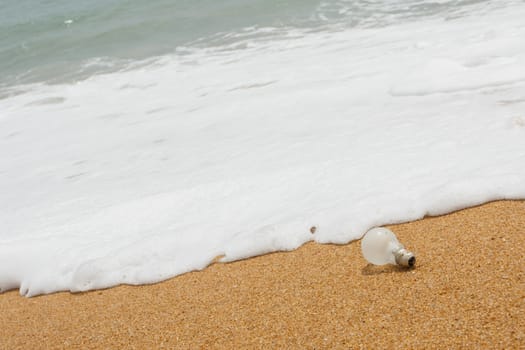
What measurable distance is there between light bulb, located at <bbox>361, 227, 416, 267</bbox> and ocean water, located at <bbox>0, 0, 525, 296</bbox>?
347 mm

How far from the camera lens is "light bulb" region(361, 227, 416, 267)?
2107 mm

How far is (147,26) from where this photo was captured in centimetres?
1179

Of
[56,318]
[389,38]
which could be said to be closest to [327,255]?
[56,318]

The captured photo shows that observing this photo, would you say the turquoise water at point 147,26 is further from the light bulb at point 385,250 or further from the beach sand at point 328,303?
the light bulb at point 385,250

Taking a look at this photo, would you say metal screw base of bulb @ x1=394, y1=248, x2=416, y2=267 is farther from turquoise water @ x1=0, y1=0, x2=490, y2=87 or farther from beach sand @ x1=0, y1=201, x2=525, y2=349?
turquoise water @ x1=0, y1=0, x2=490, y2=87

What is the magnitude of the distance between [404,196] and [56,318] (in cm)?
183

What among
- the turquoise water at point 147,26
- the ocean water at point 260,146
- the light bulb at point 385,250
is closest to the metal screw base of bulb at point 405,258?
the light bulb at point 385,250

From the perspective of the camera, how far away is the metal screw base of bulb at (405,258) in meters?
2.09

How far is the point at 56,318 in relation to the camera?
2502 mm

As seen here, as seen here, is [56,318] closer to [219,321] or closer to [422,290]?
[219,321]

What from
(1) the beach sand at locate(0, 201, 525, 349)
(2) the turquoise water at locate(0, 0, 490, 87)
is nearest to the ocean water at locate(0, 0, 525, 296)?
(1) the beach sand at locate(0, 201, 525, 349)

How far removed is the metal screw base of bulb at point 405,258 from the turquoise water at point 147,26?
6.32 m

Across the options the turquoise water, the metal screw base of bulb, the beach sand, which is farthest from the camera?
the turquoise water

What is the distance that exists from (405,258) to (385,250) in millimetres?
87
